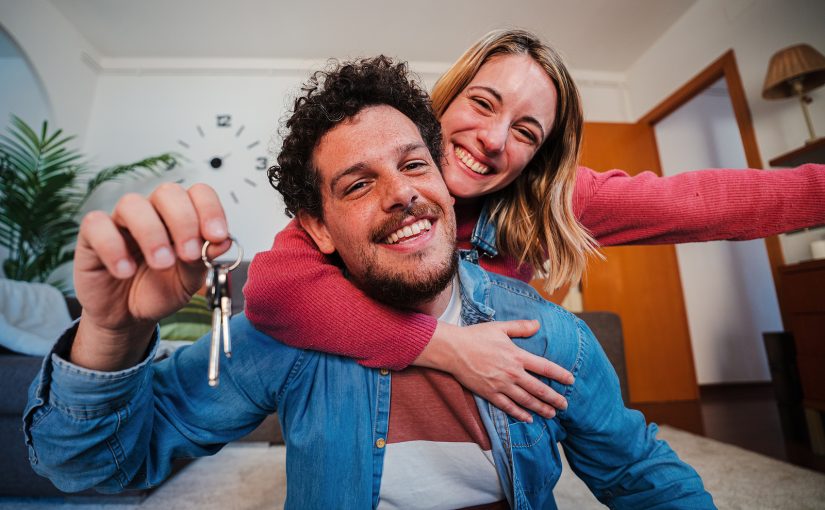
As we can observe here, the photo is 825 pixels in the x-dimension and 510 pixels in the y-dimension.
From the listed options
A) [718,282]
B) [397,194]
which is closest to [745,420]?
[718,282]

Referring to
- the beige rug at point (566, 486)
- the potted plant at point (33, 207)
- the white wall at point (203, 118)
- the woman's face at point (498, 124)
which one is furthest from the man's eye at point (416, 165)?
the white wall at point (203, 118)

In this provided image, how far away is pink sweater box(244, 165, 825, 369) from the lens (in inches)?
33.0

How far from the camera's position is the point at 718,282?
4.50 meters

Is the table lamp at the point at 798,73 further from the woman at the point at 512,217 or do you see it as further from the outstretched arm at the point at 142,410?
the outstretched arm at the point at 142,410

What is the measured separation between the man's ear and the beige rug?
3.86ft

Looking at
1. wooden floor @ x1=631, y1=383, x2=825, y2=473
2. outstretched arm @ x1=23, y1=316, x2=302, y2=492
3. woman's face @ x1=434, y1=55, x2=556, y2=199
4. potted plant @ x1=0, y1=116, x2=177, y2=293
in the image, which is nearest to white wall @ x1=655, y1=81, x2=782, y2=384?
wooden floor @ x1=631, y1=383, x2=825, y2=473

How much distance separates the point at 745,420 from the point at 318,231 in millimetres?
3278

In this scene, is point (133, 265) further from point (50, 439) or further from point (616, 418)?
point (616, 418)

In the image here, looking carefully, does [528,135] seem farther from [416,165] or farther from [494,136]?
[416,165]

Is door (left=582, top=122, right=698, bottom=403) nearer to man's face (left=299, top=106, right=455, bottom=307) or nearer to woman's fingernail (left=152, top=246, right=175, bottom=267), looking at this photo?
man's face (left=299, top=106, right=455, bottom=307)

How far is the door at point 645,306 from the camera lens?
382 cm

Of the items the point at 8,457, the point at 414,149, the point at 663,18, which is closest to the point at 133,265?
the point at 414,149

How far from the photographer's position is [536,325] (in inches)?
36.0

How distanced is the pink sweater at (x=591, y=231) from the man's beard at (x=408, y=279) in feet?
0.10
